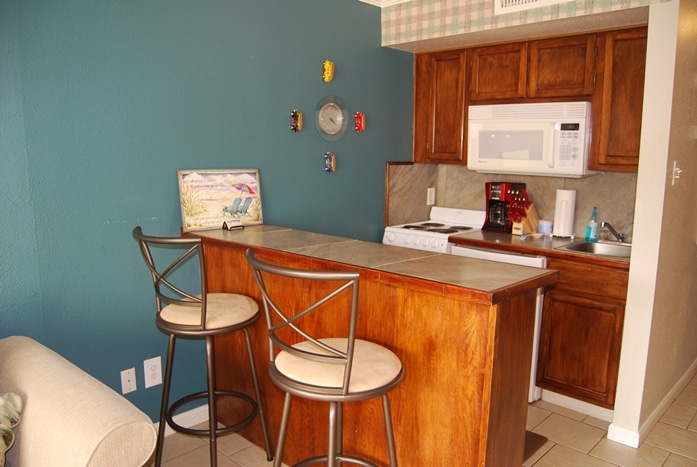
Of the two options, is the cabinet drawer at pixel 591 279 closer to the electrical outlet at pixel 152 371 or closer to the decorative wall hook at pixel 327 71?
the decorative wall hook at pixel 327 71

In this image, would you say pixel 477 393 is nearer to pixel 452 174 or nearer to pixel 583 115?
pixel 583 115

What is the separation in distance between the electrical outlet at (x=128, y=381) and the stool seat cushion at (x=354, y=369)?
45.2 inches

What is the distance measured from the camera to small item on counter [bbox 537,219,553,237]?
357 cm

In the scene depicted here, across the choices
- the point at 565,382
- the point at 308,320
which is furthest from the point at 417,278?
the point at 565,382

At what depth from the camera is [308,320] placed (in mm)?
2143

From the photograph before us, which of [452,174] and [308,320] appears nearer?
[308,320]

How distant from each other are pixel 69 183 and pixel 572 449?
2705 mm

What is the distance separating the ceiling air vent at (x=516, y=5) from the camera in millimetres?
2855

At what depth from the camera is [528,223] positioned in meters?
3.54

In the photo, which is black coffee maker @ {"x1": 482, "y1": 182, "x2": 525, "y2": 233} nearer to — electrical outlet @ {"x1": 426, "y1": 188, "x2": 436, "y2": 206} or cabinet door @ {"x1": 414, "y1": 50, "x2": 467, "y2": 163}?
cabinet door @ {"x1": 414, "y1": 50, "x2": 467, "y2": 163}

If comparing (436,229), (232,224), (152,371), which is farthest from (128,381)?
(436,229)

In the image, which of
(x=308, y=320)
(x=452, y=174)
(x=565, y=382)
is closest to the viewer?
(x=308, y=320)

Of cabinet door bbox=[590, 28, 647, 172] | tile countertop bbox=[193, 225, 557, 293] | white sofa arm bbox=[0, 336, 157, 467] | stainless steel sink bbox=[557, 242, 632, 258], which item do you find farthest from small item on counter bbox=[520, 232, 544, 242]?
white sofa arm bbox=[0, 336, 157, 467]

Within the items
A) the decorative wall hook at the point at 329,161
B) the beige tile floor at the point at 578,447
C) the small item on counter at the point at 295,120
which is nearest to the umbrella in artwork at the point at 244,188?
the small item on counter at the point at 295,120
